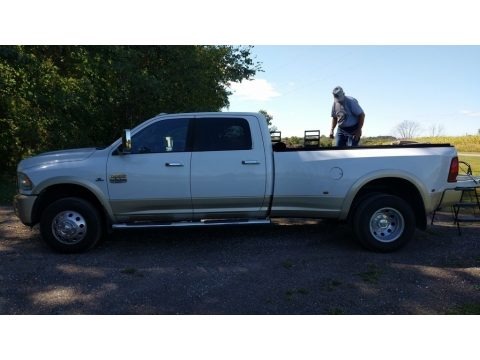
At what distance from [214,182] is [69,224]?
2.03 metres

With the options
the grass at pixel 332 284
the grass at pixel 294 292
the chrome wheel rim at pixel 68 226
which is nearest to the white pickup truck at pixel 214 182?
the chrome wheel rim at pixel 68 226

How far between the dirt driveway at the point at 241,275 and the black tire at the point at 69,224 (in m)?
0.19

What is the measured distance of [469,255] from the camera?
521 centimetres

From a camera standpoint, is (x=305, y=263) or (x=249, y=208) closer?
(x=305, y=263)

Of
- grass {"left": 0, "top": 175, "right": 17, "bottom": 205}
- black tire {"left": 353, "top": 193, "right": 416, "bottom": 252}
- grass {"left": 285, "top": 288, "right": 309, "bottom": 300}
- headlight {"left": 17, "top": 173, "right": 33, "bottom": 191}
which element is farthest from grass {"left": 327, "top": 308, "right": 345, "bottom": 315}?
grass {"left": 0, "top": 175, "right": 17, "bottom": 205}

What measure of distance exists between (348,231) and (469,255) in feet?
5.87

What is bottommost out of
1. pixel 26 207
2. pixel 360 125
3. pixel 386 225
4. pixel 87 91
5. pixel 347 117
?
pixel 386 225

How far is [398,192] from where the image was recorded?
18.1ft

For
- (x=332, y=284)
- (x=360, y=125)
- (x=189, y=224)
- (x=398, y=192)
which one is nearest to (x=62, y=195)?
(x=189, y=224)

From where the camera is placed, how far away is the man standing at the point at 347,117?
684 centimetres

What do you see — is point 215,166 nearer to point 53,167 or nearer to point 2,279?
point 53,167

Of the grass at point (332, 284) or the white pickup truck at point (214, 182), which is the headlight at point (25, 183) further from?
the grass at point (332, 284)

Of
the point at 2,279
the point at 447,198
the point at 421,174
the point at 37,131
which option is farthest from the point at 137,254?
the point at 37,131

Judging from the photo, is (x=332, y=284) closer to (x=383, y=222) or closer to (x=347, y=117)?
(x=383, y=222)
